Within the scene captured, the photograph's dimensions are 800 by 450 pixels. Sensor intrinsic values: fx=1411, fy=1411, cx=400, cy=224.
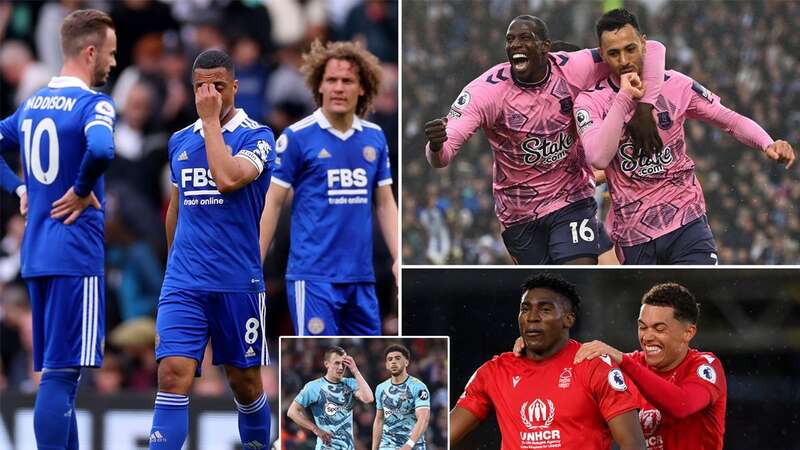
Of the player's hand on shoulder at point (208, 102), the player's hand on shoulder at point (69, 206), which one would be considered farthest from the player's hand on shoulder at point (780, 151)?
the player's hand on shoulder at point (69, 206)

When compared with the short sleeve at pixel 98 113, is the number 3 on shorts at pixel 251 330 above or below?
below

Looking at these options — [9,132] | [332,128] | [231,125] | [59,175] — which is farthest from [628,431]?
[9,132]

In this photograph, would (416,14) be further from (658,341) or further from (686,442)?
(686,442)

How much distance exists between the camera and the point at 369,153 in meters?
7.65

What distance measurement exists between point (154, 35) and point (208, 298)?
5.96m

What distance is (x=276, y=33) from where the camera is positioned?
38.2 feet

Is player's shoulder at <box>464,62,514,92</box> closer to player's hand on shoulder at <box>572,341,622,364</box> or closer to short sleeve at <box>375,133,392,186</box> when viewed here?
short sleeve at <box>375,133,392,186</box>

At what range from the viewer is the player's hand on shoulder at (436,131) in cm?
666

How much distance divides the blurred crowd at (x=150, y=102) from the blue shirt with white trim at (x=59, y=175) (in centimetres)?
413

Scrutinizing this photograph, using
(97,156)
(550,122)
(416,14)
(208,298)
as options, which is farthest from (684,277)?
(97,156)

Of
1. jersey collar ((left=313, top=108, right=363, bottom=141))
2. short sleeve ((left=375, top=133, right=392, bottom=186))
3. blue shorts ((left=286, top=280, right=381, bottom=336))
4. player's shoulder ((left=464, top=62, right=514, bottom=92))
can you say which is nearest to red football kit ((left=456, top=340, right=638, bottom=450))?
player's shoulder ((left=464, top=62, right=514, bottom=92))

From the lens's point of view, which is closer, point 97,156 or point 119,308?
point 97,156

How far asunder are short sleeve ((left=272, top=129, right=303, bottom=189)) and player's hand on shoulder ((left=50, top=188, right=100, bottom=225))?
3.96 feet

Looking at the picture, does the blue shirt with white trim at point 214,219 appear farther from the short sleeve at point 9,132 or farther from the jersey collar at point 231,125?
the short sleeve at point 9,132
